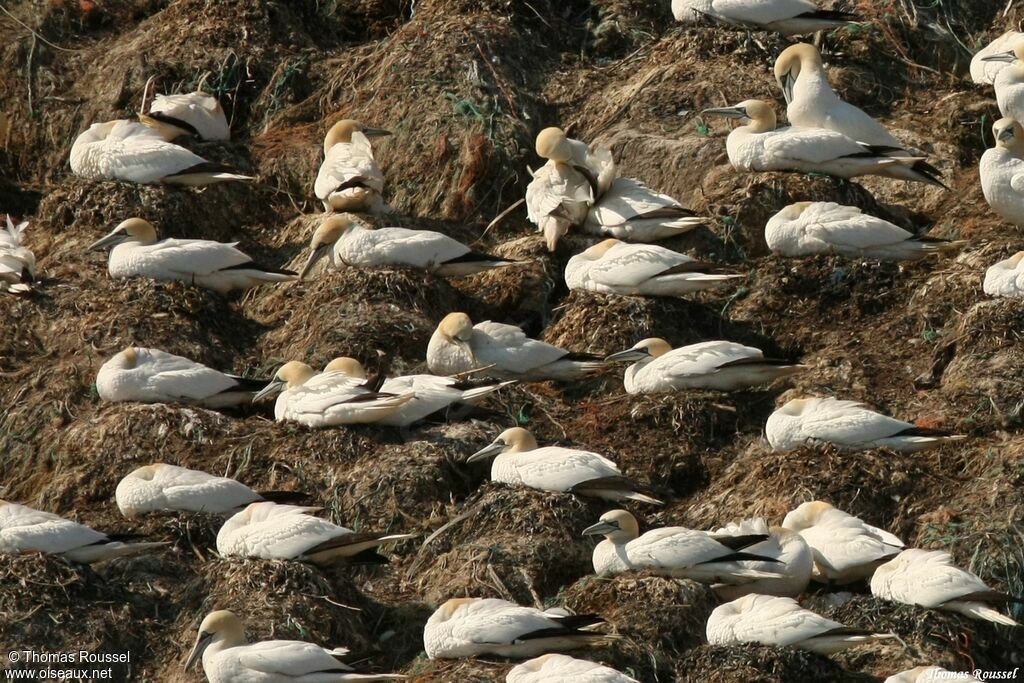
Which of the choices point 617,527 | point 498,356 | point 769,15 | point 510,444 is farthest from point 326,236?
point 617,527

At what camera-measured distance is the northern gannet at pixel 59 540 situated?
51.5ft

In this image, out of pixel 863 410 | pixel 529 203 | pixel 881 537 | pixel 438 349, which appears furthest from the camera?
pixel 529 203

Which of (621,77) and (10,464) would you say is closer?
(10,464)

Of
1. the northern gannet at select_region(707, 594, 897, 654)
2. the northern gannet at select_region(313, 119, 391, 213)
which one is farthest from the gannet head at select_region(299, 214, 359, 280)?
the northern gannet at select_region(707, 594, 897, 654)

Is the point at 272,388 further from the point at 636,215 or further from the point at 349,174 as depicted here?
the point at 636,215

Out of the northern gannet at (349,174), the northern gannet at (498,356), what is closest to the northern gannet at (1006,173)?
the northern gannet at (498,356)

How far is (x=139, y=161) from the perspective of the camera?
2055 cm

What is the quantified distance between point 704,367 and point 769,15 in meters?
4.69

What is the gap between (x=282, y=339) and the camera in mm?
19188

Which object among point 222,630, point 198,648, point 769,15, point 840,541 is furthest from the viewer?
point 769,15

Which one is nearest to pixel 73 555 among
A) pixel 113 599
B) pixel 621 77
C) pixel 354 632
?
pixel 113 599

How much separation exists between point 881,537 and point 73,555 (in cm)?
480

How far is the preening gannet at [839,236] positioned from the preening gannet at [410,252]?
2060mm

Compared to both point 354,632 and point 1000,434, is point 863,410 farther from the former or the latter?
point 354,632
